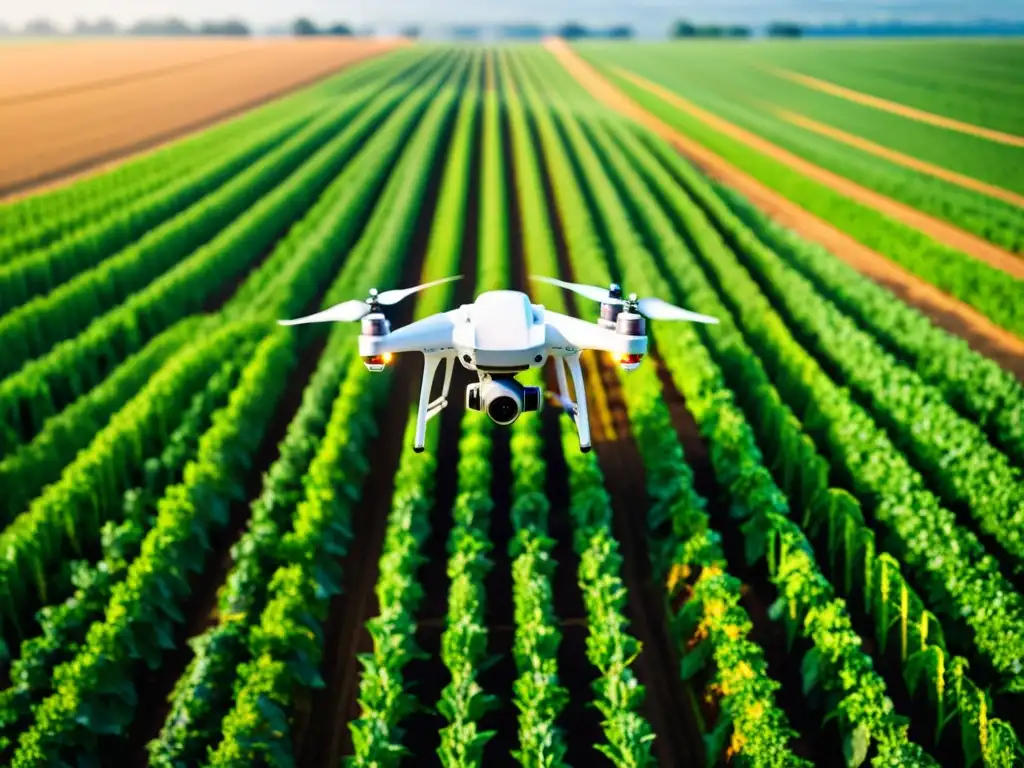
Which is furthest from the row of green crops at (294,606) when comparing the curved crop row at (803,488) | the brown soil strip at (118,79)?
the brown soil strip at (118,79)

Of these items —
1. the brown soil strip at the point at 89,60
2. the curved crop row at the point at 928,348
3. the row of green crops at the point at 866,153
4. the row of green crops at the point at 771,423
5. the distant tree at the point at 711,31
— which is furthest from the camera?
the distant tree at the point at 711,31

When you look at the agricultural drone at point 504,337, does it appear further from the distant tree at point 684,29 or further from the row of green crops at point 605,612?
the distant tree at point 684,29

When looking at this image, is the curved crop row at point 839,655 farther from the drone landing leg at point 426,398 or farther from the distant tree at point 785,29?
the distant tree at point 785,29

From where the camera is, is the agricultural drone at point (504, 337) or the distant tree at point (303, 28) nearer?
the agricultural drone at point (504, 337)

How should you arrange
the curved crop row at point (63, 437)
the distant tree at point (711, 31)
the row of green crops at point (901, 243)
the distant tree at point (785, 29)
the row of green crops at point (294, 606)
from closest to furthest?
the row of green crops at point (294, 606) < the curved crop row at point (63, 437) < the row of green crops at point (901, 243) < the distant tree at point (785, 29) < the distant tree at point (711, 31)

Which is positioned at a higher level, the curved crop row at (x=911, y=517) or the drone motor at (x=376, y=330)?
the drone motor at (x=376, y=330)

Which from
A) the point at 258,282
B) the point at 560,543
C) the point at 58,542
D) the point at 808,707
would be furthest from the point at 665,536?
the point at 258,282

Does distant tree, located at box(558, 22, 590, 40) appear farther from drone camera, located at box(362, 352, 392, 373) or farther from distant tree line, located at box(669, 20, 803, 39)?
drone camera, located at box(362, 352, 392, 373)

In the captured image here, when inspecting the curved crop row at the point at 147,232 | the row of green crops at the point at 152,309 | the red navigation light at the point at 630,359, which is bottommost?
the row of green crops at the point at 152,309
